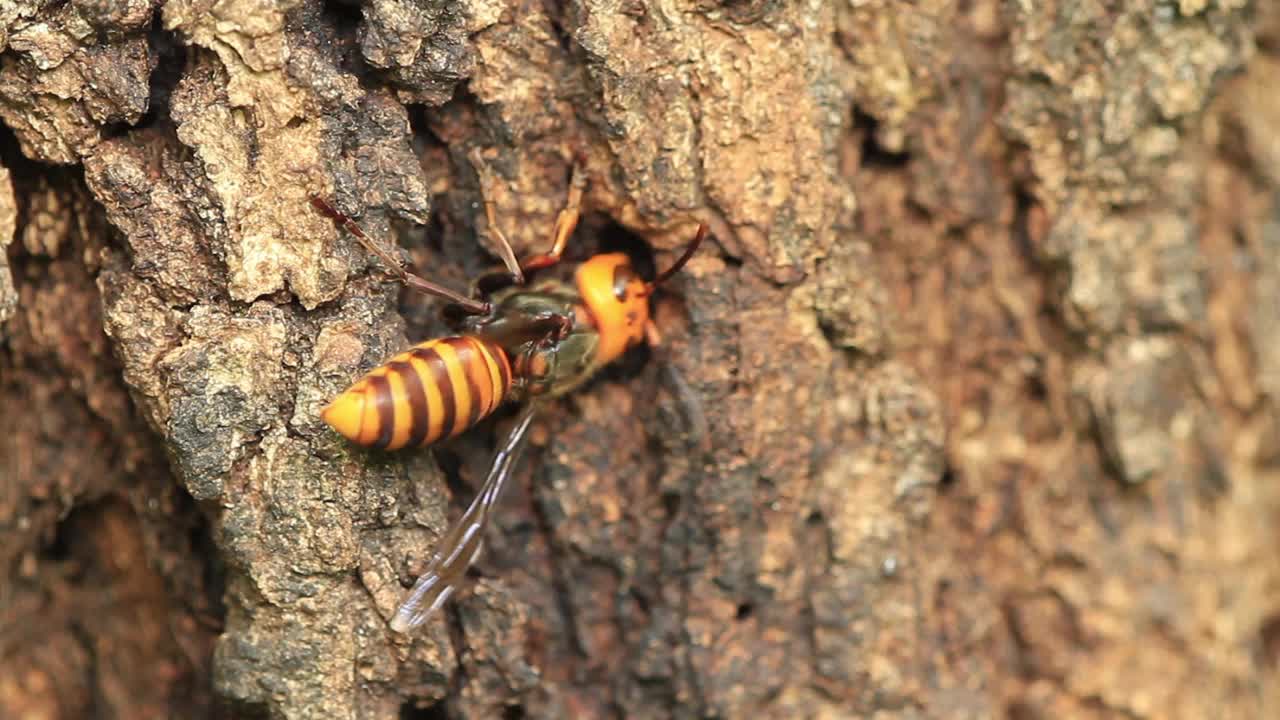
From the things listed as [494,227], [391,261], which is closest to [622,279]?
[494,227]

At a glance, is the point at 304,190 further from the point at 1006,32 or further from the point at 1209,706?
the point at 1209,706

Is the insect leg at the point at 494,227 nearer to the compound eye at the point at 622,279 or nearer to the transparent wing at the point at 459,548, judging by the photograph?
the compound eye at the point at 622,279

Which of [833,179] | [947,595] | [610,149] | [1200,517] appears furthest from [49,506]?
[1200,517]

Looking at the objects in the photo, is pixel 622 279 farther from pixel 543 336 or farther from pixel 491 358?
pixel 491 358

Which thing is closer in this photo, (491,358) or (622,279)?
(491,358)

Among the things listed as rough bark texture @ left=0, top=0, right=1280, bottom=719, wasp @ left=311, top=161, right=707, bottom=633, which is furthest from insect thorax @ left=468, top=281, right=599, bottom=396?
rough bark texture @ left=0, top=0, right=1280, bottom=719

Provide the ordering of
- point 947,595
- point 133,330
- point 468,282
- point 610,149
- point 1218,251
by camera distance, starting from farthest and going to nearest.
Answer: point 1218,251 < point 947,595 < point 468,282 < point 610,149 < point 133,330
